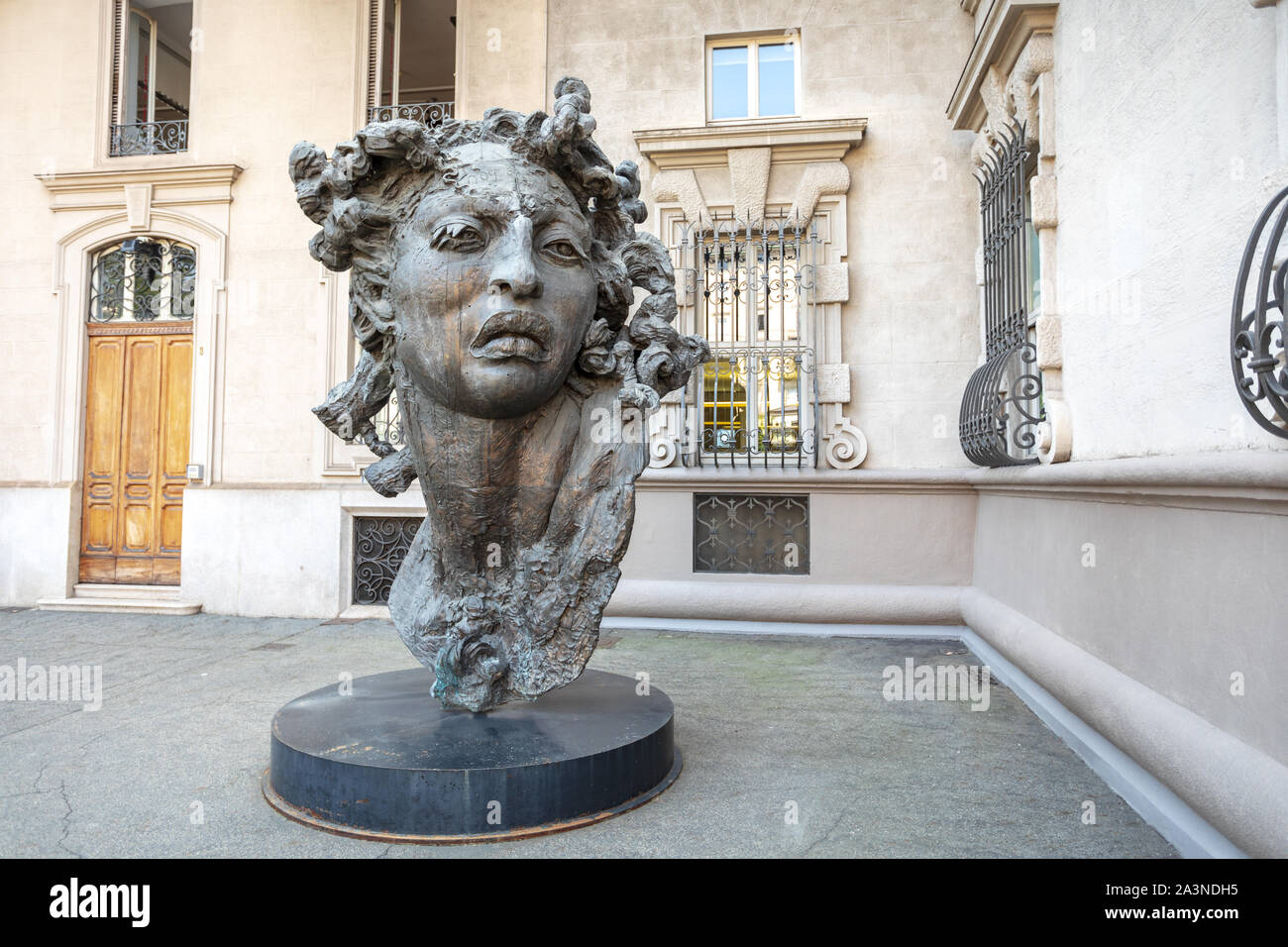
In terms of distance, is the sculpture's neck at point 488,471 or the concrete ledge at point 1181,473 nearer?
the concrete ledge at point 1181,473

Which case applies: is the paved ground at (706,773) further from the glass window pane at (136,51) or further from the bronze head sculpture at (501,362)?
the glass window pane at (136,51)

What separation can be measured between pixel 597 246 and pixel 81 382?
6.99m

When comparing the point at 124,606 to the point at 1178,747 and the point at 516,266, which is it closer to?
the point at 516,266

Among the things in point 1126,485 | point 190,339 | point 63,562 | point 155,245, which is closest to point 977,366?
point 1126,485

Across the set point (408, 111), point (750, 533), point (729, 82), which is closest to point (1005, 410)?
point (750, 533)

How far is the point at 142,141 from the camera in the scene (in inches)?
328

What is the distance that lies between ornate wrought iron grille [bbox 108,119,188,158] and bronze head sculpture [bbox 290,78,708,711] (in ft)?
20.8

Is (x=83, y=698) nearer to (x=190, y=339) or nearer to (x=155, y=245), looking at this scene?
(x=190, y=339)

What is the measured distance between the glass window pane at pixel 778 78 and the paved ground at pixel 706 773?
4.80m

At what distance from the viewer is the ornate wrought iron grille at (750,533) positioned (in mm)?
7137

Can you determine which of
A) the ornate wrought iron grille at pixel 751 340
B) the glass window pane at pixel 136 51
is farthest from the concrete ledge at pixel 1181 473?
the glass window pane at pixel 136 51

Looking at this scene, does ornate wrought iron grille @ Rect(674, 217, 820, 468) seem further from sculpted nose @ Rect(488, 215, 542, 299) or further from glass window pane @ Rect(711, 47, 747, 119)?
sculpted nose @ Rect(488, 215, 542, 299)

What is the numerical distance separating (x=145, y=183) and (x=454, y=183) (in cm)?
662

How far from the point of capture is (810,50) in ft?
24.1
